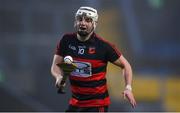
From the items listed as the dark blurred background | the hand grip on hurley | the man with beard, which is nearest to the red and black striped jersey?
the man with beard

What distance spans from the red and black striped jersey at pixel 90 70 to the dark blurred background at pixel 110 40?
8.73 ft

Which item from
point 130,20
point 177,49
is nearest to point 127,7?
point 130,20

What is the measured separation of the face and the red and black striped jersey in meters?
0.08

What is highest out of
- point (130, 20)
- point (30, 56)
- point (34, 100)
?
point (130, 20)

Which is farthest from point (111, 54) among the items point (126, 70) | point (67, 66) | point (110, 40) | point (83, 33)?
point (110, 40)

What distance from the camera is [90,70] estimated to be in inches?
178

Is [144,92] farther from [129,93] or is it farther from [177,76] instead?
[129,93]

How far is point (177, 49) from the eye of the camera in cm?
732

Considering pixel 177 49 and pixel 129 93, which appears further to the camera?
pixel 177 49

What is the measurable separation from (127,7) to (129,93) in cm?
298

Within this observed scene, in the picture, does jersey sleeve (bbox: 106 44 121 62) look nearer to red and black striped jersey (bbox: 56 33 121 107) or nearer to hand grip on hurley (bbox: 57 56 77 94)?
red and black striped jersey (bbox: 56 33 121 107)

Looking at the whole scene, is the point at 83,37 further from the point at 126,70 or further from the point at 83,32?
the point at 126,70

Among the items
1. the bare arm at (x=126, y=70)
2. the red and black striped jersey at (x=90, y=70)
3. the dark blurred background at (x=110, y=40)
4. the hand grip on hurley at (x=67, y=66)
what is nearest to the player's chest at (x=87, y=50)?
the red and black striped jersey at (x=90, y=70)

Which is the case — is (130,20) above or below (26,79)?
above
